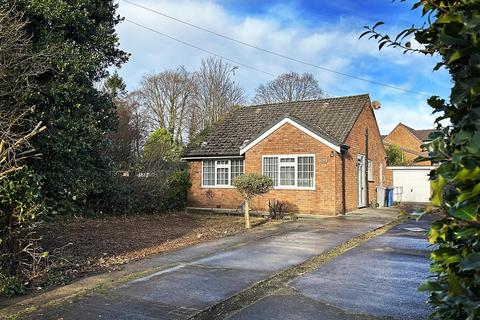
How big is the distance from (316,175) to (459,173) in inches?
661

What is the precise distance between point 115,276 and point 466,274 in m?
6.52

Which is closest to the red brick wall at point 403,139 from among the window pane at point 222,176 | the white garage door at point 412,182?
the white garage door at point 412,182

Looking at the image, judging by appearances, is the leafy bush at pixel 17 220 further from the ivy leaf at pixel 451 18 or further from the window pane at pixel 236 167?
the window pane at pixel 236 167

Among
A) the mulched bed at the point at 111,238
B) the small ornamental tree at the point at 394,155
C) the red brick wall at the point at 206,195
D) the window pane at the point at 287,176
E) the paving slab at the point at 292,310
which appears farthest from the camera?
the small ornamental tree at the point at 394,155

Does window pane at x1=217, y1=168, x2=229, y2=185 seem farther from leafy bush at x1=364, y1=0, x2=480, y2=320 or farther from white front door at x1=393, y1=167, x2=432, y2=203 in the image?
leafy bush at x1=364, y1=0, x2=480, y2=320

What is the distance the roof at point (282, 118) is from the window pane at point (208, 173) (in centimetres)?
56

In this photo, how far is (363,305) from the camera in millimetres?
5691

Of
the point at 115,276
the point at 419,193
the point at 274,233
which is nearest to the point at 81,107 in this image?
the point at 115,276

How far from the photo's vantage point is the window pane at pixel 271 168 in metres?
19.4

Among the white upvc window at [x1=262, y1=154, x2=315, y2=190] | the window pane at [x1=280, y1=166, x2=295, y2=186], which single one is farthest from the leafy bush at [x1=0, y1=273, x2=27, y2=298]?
the window pane at [x1=280, y1=166, x2=295, y2=186]

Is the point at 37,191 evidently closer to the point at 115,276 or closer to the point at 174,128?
the point at 115,276

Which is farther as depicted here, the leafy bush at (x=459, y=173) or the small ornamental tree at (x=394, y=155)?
the small ornamental tree at (x=394, y=155)

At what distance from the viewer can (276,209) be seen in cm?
1784

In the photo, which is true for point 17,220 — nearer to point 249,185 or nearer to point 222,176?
point 249,185
